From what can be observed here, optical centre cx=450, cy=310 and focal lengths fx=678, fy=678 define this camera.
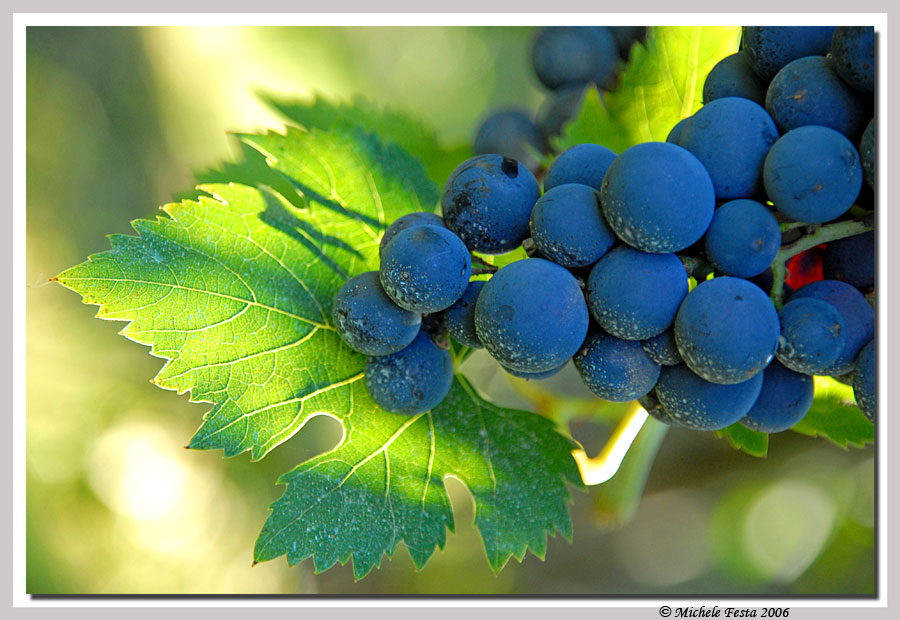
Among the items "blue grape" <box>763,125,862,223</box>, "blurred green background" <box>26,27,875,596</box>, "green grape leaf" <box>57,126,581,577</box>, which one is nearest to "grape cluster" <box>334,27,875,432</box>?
"blue grape" <box>763,125,862,223</box>

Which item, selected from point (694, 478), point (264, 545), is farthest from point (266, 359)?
point (694, 478)

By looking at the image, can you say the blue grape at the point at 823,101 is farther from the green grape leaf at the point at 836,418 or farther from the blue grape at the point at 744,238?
the green grape leaf at the point at 836,418

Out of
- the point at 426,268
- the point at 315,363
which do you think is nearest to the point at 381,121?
the point at 315,363

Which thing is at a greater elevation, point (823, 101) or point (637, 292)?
point (823, 101)

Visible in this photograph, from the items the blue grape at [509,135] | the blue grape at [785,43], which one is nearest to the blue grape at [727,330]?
the blue grape at [785,43]

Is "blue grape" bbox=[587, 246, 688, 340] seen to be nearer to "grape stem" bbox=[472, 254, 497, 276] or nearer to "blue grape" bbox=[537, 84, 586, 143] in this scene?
"grape stem" bbox=[472, 254, 497, 276]

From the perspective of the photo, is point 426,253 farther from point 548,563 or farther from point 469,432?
point 548,563

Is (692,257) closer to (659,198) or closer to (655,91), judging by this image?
(659,198)
